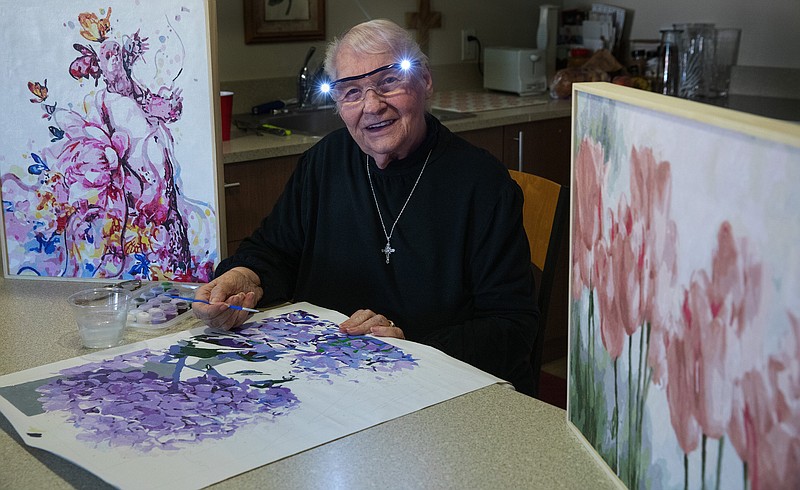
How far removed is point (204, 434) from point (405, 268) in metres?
0.69

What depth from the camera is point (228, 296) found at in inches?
56.4

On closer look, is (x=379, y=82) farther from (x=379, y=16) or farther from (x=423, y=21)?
(x=423, y=21)

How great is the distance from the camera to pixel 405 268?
1.63 metres

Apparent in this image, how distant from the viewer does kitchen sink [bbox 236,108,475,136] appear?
2998 millimetres

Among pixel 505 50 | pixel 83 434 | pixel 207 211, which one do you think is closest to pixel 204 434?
pixel 83 434

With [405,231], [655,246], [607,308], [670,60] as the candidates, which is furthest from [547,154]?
[655,246]

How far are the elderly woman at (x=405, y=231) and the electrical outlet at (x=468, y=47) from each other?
7.12 ft

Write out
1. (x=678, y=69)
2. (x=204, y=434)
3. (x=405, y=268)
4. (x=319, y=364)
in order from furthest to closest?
(x=678, y=69) < (x=405, y=268) < (x=319, y=364) < (x=204, y=434)

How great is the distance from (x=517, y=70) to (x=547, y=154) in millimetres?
533

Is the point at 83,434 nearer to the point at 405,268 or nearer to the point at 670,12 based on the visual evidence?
the point at 405,268

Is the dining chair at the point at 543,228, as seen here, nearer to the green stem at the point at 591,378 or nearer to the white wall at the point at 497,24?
the green stem at the point at 591,378

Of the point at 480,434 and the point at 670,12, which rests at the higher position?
the point at 670,12

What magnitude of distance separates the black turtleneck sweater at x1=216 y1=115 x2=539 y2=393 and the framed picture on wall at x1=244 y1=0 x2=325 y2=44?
149 centimetres

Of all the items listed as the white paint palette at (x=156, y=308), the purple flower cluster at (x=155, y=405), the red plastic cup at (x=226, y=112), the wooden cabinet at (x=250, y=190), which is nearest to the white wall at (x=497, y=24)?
the red plastic cup at (x=226, y=112)
